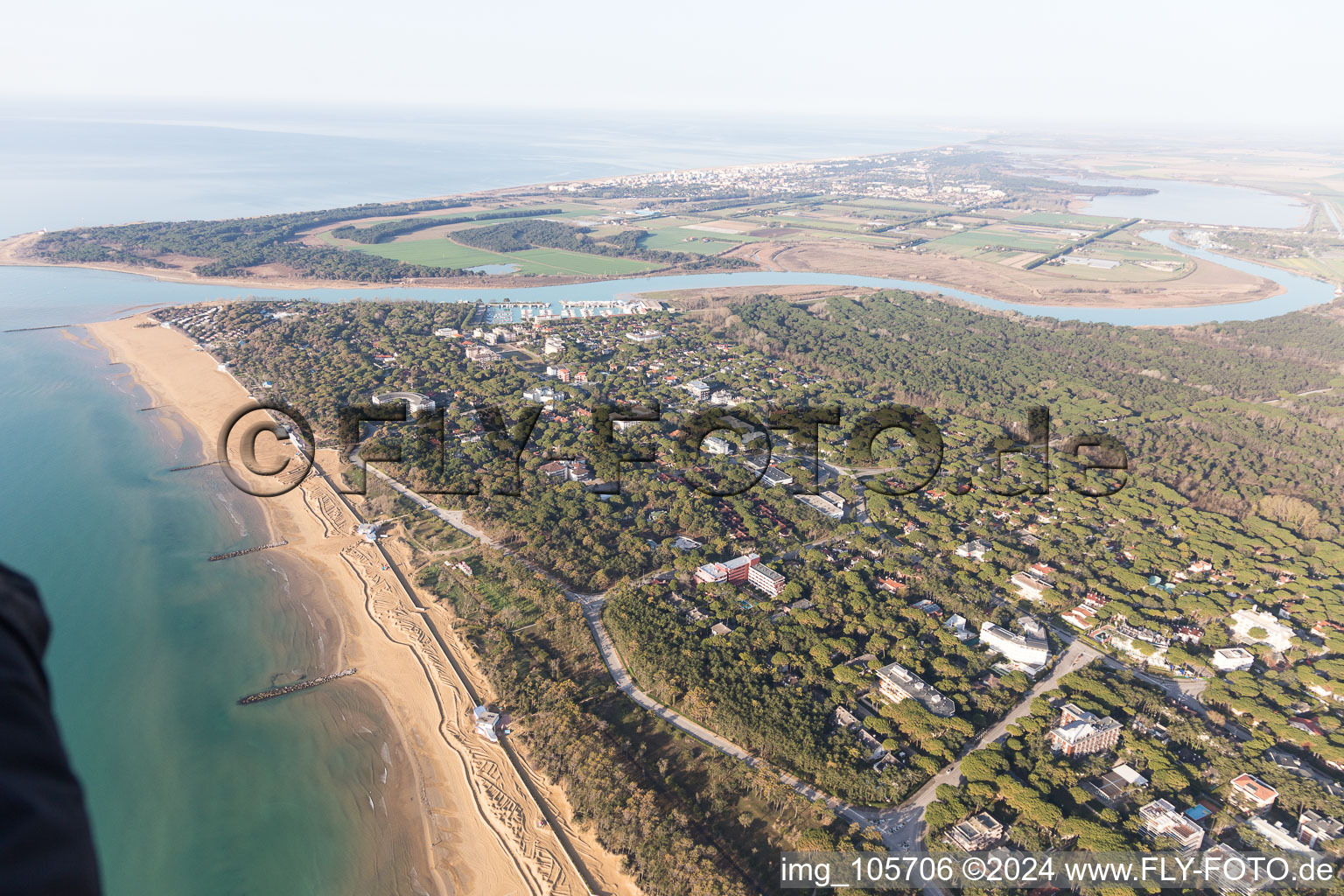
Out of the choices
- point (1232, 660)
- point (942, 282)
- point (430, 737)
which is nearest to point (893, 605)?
point (1232, 660)

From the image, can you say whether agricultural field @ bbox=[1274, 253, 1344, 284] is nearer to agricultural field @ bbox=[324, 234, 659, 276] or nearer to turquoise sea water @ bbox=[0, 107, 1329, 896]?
agricultural field @ bbox=[324, 234, 659, 276]

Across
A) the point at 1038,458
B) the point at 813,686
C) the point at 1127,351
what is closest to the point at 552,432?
the point at 813,686

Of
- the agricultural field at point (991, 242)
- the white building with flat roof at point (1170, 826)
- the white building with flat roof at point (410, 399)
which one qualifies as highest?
the agricultural field at point (991, 242)

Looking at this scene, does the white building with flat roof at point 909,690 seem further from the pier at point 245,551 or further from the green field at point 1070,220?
the green field at point 1070,220

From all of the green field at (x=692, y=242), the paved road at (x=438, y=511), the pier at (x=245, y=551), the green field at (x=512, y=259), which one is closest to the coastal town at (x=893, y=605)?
the paved road at (x=438, y=511)

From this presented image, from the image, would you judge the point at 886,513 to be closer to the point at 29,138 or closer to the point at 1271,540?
the point at 1271,540

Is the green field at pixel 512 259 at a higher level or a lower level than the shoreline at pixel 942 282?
higher

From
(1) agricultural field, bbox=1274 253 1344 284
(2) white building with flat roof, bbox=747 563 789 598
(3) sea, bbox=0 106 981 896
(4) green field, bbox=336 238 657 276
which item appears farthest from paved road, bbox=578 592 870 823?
(1) agricultural field, bbox=1274 253 1344 284
